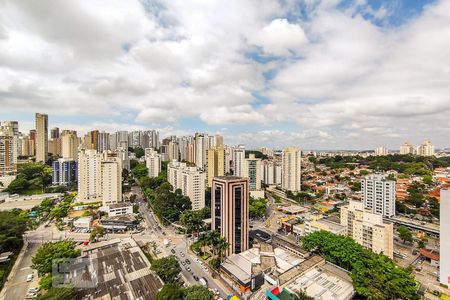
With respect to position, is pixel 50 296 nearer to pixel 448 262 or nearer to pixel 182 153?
pixel 448 262

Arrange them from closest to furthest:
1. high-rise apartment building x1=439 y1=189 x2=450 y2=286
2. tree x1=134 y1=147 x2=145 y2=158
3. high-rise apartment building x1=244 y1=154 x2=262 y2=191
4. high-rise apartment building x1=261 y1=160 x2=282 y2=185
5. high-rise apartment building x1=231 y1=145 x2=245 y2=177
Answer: high-rise apartment building x1=439 y1=189 x2=450 y2=286
high-rise apartment building x1=244 y1=154 x2=262 y2=191
high-rise apartment building x1=231 y1=145 x2=245 y2=177
high-rise apartment building x1=261 y1=160 x2=282 y2=185
tree x1=134 y1=147 x2=145 y2=158

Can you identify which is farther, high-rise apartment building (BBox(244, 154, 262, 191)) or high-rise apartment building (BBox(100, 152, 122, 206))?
high-rise apartment building (BBox(244, 154, 262, 191))

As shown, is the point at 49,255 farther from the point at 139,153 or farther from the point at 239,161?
the point at 139,153

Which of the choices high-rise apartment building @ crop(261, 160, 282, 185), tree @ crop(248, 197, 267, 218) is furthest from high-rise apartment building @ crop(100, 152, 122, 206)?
high-rise apartment building @ crop(261, 160, 282, 185)

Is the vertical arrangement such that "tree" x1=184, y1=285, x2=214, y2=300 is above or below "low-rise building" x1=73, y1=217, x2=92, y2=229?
above

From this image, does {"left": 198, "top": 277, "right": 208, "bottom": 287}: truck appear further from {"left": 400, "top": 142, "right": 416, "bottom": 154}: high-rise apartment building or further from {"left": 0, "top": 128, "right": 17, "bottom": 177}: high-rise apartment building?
{"left": 400, "top": 142, "right": 416, "bottom": 154}: high-rise apartment building

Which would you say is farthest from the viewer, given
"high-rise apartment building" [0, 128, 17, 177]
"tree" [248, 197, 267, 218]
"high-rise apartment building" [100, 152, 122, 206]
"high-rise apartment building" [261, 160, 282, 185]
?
"high-rise apartment building" [261, 160, 282, 185]

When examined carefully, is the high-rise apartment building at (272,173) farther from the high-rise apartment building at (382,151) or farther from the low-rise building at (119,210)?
the high-rise apartment building at (382,151)
